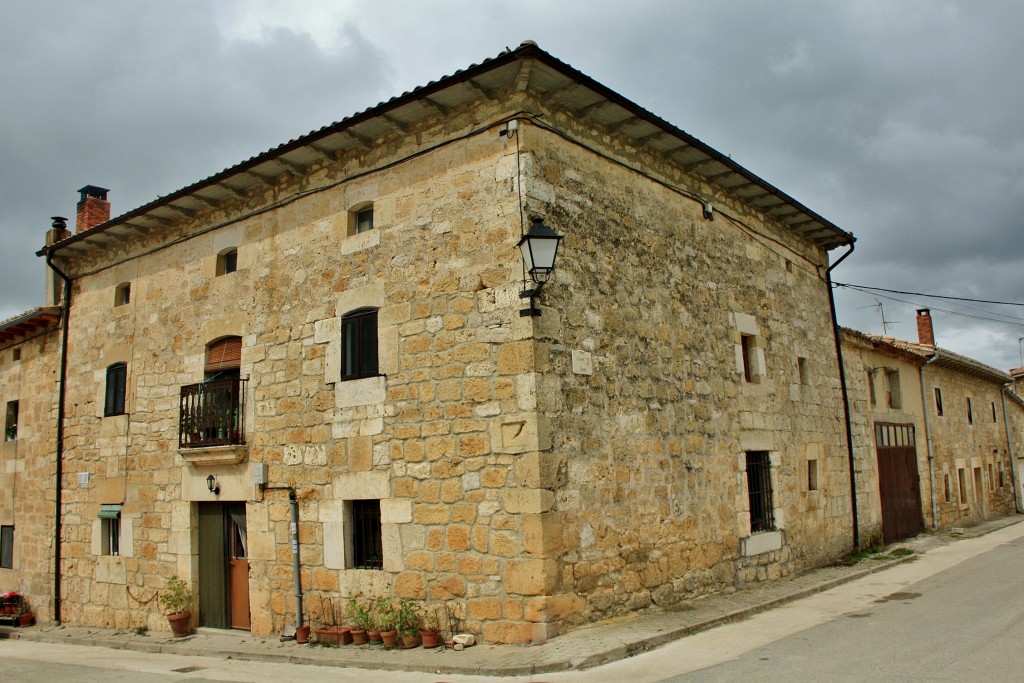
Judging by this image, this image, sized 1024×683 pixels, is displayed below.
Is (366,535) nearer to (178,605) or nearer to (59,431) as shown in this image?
(178,605)

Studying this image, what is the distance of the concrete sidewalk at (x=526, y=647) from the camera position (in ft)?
21.6

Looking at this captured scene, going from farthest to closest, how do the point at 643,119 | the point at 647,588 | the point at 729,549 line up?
the point at 729,549 < the point at 643,119 < the point at 647,588

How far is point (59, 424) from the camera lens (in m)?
12.5

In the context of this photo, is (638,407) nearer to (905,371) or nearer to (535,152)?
(535,152)

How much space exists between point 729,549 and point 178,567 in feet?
24.0

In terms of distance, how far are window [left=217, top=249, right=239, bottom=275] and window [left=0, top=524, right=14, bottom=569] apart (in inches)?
281

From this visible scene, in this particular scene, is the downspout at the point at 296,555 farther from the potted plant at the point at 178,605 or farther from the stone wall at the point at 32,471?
the stone wall at the point at 32,471

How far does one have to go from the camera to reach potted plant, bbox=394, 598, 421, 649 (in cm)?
758

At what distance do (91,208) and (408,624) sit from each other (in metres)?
10.5

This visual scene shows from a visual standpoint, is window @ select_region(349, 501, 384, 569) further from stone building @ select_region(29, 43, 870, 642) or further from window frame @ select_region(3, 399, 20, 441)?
window frame @ select_region(3, 399, 20, 441)

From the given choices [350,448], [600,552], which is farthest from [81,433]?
[600,552]

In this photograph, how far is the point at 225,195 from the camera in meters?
10.5

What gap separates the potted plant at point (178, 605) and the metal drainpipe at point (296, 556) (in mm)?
2198

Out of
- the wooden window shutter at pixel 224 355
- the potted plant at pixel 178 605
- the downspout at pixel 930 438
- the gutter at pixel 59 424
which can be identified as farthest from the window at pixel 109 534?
the downspout at pixel 930 438
